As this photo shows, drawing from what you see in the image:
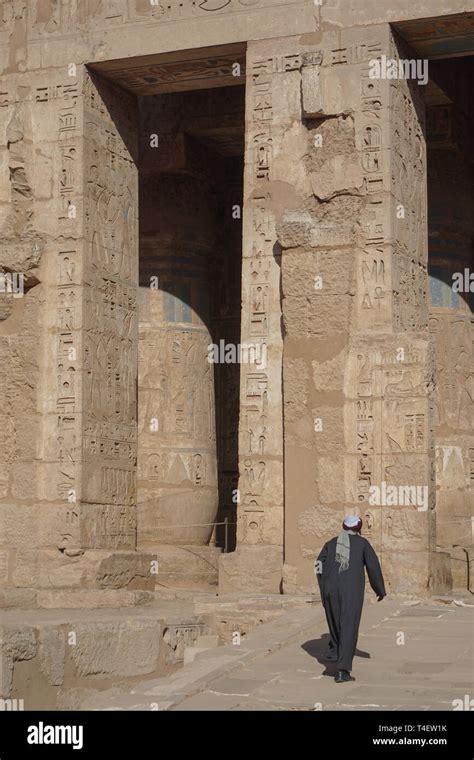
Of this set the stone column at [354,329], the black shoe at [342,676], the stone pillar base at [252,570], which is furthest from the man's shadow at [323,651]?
the stone pillar base at [252,570]

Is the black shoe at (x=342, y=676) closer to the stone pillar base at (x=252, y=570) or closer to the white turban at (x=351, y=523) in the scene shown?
the white turban at (x=351, y=523)

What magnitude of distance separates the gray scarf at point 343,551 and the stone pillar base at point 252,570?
3.72 meters

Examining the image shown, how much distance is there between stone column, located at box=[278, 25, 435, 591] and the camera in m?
12.4

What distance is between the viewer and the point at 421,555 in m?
12.2

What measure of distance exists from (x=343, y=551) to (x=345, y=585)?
22cm

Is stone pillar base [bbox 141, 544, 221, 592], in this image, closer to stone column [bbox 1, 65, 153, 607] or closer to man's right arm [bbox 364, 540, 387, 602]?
stone column [bbox 1, 65, 153, 607]

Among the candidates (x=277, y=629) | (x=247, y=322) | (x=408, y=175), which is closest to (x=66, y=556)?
(x=247, y=322)

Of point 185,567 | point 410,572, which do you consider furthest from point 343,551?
point 185,567

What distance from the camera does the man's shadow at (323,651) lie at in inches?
355

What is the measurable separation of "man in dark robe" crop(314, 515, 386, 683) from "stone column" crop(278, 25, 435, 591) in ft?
10.7

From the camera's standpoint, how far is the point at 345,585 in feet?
28.7

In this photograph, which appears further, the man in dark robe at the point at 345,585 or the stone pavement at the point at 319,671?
the man in dark robe at the point at 345,585

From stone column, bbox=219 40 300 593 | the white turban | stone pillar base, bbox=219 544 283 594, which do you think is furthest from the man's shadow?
stone column, bbox=219 40 300 593

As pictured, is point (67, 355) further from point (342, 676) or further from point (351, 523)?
point (342, 676)
